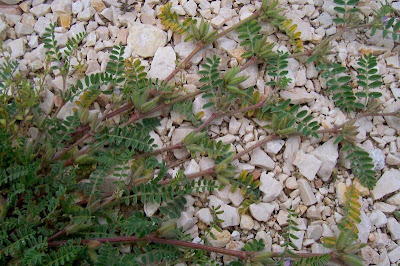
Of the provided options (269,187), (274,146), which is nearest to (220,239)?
(269,187)

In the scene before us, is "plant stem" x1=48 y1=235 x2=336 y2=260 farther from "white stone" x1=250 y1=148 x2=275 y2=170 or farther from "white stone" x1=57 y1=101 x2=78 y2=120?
"white stone" x1=57 y1=101 x2=78 y2=120

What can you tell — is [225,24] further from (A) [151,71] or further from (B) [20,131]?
(B) [20,131]

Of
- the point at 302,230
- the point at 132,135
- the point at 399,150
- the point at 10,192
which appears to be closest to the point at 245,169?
the point at 302,230

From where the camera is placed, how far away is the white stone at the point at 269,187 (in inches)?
104

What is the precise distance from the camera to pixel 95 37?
3.05m

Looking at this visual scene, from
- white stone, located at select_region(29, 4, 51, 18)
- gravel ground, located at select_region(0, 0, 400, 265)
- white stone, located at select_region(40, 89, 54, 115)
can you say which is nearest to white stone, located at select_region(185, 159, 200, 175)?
gravel ground, located at select_region(0, 0, 400, 265)

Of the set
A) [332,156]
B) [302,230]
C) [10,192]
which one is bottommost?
[302,230]

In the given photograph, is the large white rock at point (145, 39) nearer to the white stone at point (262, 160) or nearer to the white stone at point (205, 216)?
the white stone at point (262, 160)

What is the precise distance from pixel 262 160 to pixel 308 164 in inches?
9.8

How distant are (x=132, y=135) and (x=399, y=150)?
1.49m

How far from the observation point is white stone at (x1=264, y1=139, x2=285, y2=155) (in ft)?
8.99

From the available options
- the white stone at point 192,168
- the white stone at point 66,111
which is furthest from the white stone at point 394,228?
the white stone at point 66,111

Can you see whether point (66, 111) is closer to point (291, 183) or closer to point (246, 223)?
point (246, 223)

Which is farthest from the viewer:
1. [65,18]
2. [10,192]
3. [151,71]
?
[65,18]
